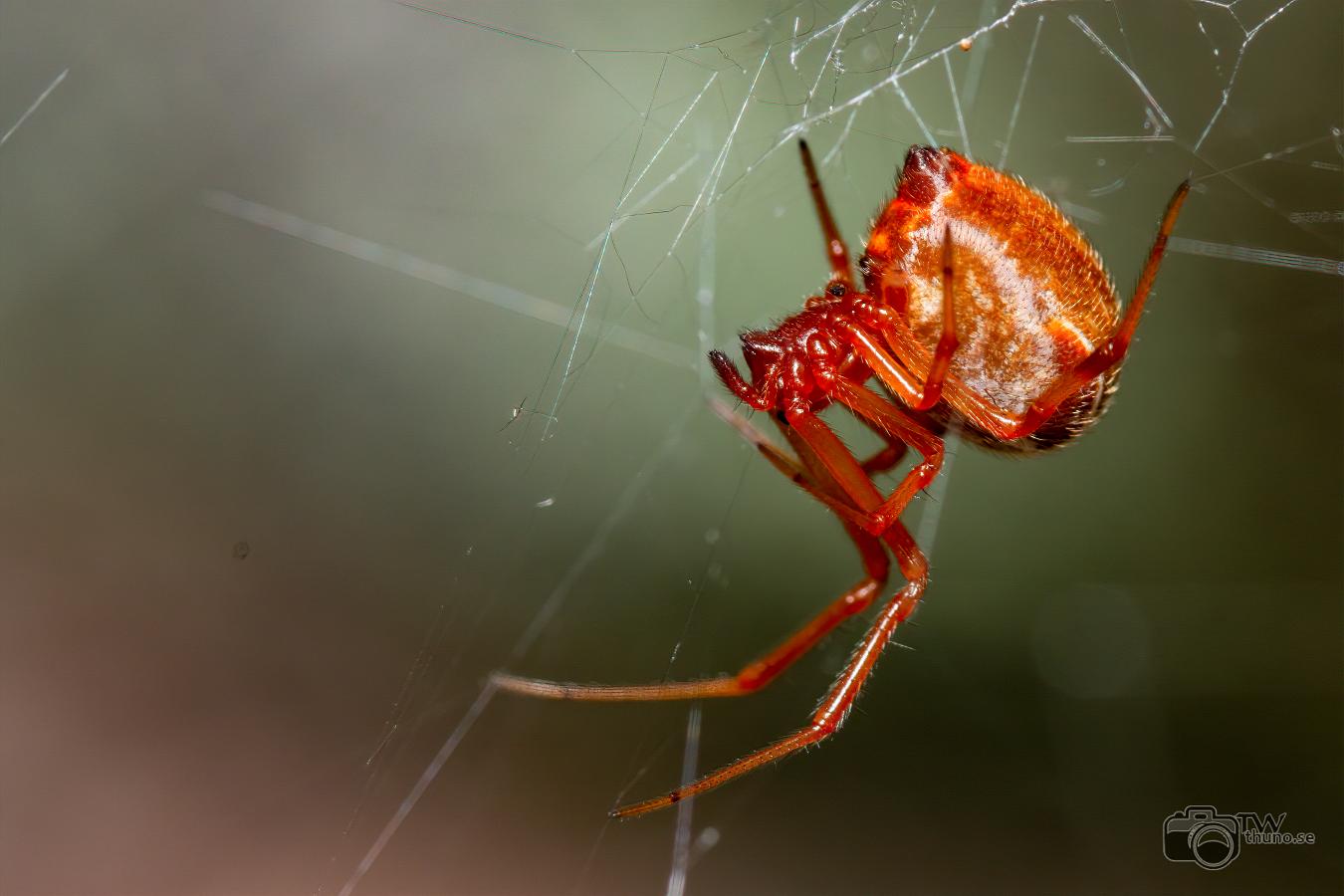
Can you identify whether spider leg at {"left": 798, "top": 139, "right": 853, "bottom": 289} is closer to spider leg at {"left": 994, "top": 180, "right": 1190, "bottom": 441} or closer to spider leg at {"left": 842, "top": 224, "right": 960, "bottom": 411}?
spider leg at {"left": 842, "top": 224, "right": 960, "bottom": 411}

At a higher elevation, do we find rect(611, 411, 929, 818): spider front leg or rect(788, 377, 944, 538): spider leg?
rect(788, 377, 944, 538): spider leg

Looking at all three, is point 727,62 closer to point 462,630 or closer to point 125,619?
point 462,630

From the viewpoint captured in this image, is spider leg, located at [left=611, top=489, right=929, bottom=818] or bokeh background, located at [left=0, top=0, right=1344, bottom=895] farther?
bokeh background, located at [left=0, top=0, right=1344, bottom=895]

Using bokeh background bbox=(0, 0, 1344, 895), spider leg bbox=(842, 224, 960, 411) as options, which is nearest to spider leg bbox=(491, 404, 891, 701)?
spider leg bbox=(842, 224, 960, 411)

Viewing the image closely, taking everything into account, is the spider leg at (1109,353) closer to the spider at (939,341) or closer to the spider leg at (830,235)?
the spider at (939,341)

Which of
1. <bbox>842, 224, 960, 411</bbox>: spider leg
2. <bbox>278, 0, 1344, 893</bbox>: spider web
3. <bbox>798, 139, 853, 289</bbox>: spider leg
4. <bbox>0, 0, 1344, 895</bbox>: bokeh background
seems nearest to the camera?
<bbox>842, 224, 960, 411</bbox>: spider leg

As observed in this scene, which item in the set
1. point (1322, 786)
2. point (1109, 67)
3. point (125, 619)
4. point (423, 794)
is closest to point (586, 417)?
point (423, 794)
